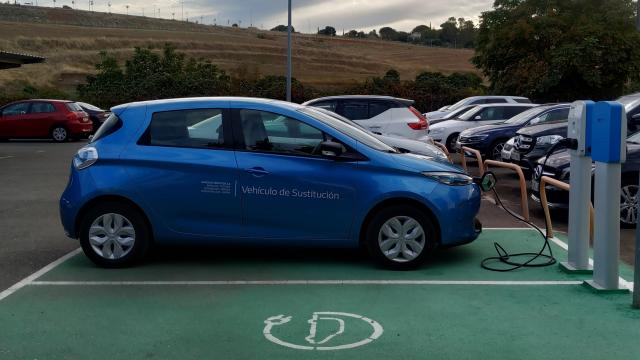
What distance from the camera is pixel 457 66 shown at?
79562mm

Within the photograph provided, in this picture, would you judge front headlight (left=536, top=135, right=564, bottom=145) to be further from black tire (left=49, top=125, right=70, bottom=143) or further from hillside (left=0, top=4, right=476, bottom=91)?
hillside (left=0, top=4, right=476, bottom=91)

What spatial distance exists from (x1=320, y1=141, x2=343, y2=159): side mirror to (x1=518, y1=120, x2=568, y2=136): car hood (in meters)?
8.10

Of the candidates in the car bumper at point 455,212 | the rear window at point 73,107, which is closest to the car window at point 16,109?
the rear window at point 73,107

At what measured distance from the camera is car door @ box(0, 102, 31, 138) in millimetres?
24500

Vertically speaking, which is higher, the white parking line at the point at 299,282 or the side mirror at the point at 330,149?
the side mirror at the point at 330,149

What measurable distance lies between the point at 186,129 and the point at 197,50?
73406 millimetres

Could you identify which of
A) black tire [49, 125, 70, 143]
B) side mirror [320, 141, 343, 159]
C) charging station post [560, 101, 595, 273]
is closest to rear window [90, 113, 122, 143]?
side mirror [320, 141, 343, 159]

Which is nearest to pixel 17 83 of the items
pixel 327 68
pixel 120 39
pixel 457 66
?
pixel 120 39

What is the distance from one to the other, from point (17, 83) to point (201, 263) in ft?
172

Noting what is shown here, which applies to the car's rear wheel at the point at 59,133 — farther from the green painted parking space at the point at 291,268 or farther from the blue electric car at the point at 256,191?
the blue electric car at the point at 256,191

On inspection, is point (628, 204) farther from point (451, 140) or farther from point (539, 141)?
point (451, 140)

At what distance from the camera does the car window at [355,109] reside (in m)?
14.4

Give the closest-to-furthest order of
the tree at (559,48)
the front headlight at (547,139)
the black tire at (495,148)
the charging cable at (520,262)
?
the charging cable at (520,262), the front headlight at (547,139), the black tire at (495,148), the tree at (559,48)

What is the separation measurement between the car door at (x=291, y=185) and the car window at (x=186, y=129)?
0.23m
